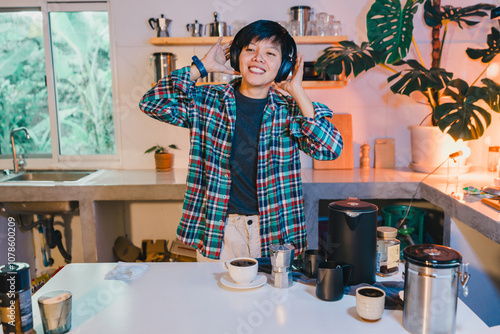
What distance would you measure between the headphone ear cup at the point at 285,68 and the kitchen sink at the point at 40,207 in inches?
63.6

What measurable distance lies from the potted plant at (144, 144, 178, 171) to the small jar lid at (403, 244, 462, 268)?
2199 millimetres

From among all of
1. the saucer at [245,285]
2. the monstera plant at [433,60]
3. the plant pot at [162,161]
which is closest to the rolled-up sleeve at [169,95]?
the saucer at [245,285]

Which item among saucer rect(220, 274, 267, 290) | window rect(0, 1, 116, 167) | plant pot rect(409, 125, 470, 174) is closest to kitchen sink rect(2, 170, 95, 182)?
window rect(0, 1, 116, 167)

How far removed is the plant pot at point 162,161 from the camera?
2910 millimetres

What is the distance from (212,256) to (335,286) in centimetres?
62

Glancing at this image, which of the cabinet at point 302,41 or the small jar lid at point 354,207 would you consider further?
the cabinet at point 302,41

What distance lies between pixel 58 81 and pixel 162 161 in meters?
1.00

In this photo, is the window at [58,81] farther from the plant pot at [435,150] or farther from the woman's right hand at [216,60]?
the plant pot at [435,150]

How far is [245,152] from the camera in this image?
1608 mm

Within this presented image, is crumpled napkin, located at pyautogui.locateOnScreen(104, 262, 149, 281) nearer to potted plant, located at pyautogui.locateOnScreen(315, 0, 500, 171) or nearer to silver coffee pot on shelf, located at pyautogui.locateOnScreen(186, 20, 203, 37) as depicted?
potted plant, located at pyautogui.locateOnScreen(315, 0, 500, 171)

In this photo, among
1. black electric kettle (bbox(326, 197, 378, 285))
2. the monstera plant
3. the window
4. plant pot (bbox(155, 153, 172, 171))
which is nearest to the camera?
black electric kettle (bbox(326, 197, 378, 285))

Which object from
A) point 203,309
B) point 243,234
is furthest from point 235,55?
point 203,309

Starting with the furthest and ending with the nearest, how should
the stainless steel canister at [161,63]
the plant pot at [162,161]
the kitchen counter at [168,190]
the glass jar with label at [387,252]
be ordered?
the plant pot at [162,161], the stainless steel canister at [161,63], the kitchen counter at [168,190], the glass jar with label at [387,252]

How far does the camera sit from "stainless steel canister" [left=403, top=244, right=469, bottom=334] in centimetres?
87
